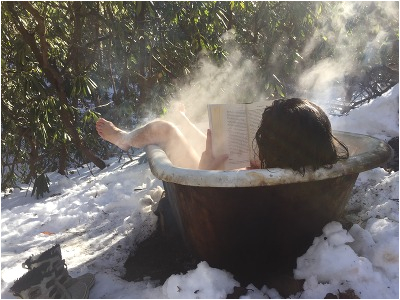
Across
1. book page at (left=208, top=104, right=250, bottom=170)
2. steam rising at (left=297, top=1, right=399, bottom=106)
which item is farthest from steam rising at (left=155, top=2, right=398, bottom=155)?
book page at (left=208, top=104, right=250, bottom=170)

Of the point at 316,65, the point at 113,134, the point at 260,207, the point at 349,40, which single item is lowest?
the point at 260,207

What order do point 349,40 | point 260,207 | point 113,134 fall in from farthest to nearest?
point 349,40
point 113,134
point 260,207

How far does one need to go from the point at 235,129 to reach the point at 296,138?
0.48m

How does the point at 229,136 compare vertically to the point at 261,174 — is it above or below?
above

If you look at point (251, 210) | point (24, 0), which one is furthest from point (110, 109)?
point (251, 210)

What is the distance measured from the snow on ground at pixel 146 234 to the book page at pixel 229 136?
19.8 inches

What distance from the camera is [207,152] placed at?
1741 millimetres

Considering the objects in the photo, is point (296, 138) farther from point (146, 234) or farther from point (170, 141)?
point (146, 234)

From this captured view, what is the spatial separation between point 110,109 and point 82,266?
3.26m

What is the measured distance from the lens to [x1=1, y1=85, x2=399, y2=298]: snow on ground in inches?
51.2

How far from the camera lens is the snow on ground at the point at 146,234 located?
1.30 m

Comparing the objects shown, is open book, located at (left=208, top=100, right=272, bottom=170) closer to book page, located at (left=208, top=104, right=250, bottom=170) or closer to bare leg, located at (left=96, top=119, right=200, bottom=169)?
book page, located at (left=208, top=104, right=250, bottom=170)

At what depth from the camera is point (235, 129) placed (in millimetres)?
1710

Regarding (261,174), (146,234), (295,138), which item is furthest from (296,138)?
(146,234)
